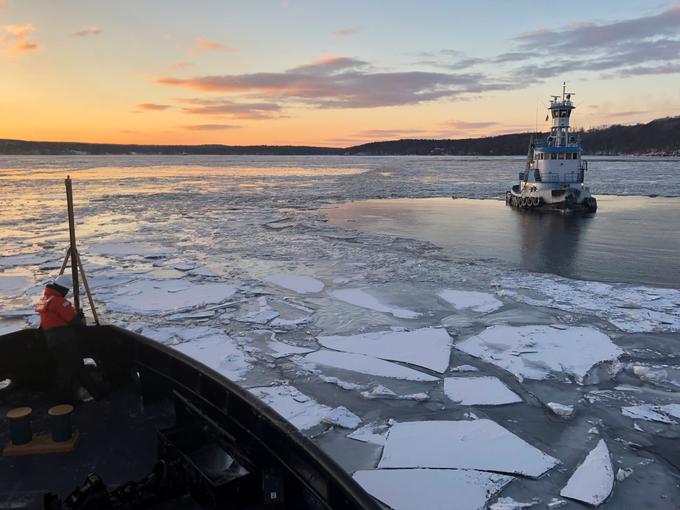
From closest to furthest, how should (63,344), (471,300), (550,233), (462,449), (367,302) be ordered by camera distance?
(63,344), (462,449), (367,302), (471,300), (550,233)

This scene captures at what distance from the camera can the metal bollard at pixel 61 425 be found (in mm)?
3115

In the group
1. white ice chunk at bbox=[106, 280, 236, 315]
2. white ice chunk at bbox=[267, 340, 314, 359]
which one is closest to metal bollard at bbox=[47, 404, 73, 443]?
white ice chunk at bbox=[267, 340, 314, 359]

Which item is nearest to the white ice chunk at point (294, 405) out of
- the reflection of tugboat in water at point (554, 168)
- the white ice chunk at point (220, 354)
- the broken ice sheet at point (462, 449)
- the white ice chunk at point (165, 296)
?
the white ice chunk at point (220, 354)

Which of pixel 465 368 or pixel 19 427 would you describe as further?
pixel 465 368

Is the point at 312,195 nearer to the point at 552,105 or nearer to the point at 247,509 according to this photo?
the point at 552,105

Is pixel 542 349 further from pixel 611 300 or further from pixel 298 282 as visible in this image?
pixel 298 282

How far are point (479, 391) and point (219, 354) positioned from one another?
2730 millimetres

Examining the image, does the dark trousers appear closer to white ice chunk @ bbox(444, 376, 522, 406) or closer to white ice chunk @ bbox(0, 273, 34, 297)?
white ice chunk @ bbox(444, 376, 522, 406)

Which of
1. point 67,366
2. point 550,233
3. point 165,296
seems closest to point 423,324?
point 165,296

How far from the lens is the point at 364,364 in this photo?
539 centimetres

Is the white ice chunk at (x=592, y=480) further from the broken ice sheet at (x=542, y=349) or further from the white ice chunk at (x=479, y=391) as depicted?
the broken ice sheet at (x=542, y=349)

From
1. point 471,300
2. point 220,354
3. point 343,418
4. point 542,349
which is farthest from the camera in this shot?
point 471,300

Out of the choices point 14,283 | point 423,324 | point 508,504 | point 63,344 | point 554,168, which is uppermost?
point 554,168

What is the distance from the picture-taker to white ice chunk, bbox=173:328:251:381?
5195 millimetres
